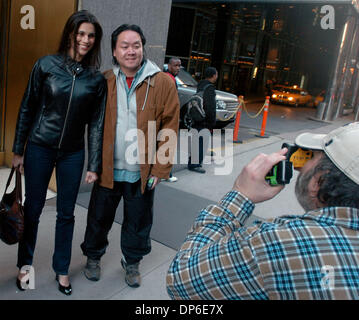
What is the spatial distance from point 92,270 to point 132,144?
110cm

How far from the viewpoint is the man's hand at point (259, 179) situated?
1099mm

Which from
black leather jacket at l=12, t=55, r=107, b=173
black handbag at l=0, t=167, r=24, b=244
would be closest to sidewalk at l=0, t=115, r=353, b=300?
black handbag at l=0, t=167, r=24, b=244

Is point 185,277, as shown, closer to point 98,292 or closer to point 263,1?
point 98,292

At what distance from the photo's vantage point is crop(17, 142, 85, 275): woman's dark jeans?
2.57 m

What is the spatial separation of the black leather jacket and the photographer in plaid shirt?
1652 mm

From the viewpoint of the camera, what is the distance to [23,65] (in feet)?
15.3

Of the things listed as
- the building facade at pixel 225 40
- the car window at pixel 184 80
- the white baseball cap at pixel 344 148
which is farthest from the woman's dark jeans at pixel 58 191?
the car window at pixel 184 80

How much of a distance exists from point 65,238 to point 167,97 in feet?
4.28

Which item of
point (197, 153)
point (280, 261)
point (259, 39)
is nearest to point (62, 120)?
point (280, 261)

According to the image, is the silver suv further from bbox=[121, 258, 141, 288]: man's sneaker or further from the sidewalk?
bbox=[121, 258, 141, 288]: man's sneaker

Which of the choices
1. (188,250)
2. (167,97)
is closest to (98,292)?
(167,97)

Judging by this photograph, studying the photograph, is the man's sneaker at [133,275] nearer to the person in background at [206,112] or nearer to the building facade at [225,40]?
the building facade at [225,40]

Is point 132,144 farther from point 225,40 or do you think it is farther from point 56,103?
point 225,40

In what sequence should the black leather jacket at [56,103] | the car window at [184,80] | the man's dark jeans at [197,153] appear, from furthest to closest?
1. the car window at [184,80]
2. the man's dark jeans at [197,153]
3. the black leather jacket at [56,103]
